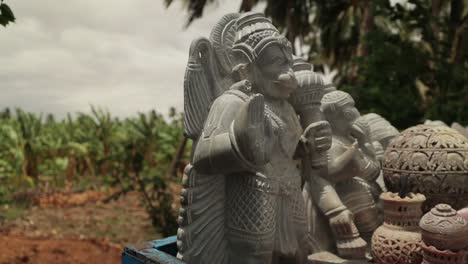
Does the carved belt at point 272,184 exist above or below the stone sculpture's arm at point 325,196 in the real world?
above

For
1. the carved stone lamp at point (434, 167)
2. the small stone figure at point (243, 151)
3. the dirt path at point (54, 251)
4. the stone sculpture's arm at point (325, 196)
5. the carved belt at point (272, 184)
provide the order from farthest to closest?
the dirt path at point (54, 251) < the stone sculpture's arm at point (325, 196) < the carved stone lamp at point (434, 167) < the carved belt at point (272, 184) < the small stone figure at point (243, 151)

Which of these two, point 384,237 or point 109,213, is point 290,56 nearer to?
point 384,237

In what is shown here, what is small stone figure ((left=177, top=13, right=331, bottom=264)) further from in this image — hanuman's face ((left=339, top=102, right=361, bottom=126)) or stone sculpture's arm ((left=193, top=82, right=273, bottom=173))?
hanuman's face ((left=339, top=102, right=361, bottom=126))

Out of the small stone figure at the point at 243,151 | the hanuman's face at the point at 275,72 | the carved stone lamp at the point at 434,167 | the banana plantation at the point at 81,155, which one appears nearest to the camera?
the small stone figure at the point at 243,151

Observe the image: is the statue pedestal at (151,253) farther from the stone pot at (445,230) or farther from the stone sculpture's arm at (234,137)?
the stone pot at (445,230)

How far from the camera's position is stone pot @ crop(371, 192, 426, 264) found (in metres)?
2.39

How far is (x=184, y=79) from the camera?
2.32 metres

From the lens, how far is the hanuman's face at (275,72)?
93.2 inches

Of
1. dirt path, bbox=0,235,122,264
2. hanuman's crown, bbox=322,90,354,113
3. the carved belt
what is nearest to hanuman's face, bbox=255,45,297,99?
the carved belt

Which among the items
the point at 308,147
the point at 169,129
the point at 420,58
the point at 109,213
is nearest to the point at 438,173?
the point at 308,147

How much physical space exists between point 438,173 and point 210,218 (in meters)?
1.34

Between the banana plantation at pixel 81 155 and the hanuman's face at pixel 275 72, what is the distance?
4.99 m

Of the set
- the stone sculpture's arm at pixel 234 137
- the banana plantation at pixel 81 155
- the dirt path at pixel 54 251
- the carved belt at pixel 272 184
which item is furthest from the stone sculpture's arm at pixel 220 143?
the banana plantation at pixel 81 155

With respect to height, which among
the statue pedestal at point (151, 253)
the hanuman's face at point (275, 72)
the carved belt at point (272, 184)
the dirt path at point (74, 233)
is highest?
the hanuman's face at point (275, 72)
